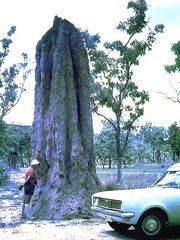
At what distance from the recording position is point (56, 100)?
15.1 m

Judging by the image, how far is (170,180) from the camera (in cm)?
1131

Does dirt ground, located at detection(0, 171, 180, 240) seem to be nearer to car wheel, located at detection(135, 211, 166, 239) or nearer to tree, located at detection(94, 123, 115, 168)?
car wheel, located at detection(135, 211, 166, 239)

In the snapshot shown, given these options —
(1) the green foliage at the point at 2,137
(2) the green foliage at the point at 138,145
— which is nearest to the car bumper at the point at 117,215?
(1) the green foliage at the point at 2,137

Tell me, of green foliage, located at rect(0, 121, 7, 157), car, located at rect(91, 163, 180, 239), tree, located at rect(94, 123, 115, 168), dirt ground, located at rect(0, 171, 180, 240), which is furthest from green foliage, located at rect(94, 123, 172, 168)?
car, located at rect(91, 163, 180, 239)

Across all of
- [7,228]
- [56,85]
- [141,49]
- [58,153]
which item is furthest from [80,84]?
[141,49]

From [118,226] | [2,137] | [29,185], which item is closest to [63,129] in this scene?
[29,185]

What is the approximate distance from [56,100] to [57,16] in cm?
341

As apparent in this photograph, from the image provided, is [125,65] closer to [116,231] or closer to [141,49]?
[141,49]

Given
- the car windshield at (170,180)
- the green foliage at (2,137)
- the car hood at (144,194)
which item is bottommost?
the car hood at (144,194)

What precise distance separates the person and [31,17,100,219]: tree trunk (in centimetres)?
26

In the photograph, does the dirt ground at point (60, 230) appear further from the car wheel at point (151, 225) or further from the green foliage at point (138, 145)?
the green foliage at point (138, 145)

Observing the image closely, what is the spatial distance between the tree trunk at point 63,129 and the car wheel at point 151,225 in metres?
4.03

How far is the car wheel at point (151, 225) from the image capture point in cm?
1004

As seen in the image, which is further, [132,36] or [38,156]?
[132,36]
